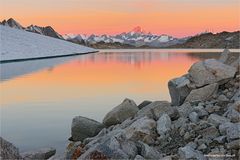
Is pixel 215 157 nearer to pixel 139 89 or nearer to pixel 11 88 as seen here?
pixel 139 89

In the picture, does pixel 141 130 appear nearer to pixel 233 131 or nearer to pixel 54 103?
pixel 233 131

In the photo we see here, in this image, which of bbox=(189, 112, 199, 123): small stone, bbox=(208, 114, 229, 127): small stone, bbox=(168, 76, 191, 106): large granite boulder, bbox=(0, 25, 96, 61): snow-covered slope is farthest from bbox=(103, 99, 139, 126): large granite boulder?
bbox=(0, 25, 96, 61): snow-covered slope

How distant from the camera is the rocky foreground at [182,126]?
27.1 feet

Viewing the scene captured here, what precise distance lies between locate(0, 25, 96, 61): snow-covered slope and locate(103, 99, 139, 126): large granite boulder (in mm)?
46373

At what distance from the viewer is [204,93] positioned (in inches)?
484

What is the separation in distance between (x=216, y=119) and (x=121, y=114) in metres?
4.30

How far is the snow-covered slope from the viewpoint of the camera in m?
65.8

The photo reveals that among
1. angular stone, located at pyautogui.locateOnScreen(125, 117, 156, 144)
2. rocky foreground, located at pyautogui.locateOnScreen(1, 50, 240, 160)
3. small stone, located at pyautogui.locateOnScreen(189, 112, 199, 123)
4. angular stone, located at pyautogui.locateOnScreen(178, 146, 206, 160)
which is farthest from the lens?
small stone, located at pyautogui.locateOnScreen(189, 112, 199, 123)

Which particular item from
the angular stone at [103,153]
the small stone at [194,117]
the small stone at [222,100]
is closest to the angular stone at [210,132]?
the small stone at [194,117]

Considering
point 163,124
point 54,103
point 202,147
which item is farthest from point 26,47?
point 202,147

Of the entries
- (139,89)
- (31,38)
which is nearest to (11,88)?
(139,89)

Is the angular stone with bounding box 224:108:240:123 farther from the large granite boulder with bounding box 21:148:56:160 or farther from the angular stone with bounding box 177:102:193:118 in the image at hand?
the large granite boulder with bounding box 21:148:56:160

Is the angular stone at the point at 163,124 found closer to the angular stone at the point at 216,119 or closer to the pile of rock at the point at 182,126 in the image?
the pile of rock at the point at 182,126

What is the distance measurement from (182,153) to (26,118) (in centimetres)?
900
